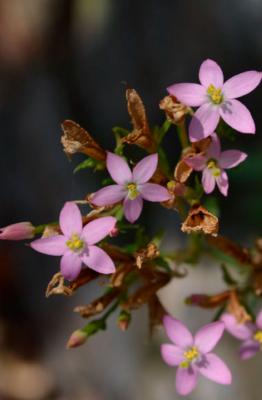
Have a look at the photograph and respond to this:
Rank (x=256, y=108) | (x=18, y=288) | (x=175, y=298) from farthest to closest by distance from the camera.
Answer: (x=18, y=288)
(x=175, y=298)
(x=256, y=108)

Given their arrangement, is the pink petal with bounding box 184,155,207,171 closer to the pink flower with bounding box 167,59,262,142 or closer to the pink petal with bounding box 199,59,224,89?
the pink flower with bounding box 167,59,262,142

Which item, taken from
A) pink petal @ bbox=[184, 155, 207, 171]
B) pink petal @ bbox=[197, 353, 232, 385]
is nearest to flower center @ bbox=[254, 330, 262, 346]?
pink petal @ bbox=[197, 353, 232, 385]

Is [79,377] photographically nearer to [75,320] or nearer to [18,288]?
[75,320]

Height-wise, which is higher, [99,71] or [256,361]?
[99,71]

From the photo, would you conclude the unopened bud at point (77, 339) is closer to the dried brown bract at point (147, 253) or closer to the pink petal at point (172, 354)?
the pink petal at point (172, 354)

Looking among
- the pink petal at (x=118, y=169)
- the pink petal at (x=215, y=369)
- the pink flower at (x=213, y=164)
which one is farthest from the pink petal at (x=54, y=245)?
the pink petal at (x=215, y=369)

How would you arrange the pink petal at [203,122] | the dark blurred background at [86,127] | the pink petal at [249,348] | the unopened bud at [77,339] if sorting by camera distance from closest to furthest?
the pink petal at [203,122]
the unopened bud at [77,339]
the pink petal at [249,348]
the dark blurred background at [86,127]

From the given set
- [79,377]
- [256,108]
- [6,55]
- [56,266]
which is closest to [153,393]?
[79,377]

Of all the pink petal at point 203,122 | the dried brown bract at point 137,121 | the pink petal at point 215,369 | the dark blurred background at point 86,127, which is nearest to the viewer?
the pink petal at point 203,122
